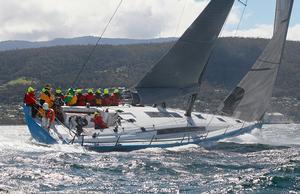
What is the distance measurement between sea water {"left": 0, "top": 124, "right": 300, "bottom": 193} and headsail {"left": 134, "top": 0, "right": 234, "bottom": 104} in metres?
5.00

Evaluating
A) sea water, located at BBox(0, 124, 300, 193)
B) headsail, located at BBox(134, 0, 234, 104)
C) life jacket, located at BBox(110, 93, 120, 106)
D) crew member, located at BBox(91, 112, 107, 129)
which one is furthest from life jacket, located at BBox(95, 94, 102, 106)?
sea water, located at BBox(0, 124, 300, 193)

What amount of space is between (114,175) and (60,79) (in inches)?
3581

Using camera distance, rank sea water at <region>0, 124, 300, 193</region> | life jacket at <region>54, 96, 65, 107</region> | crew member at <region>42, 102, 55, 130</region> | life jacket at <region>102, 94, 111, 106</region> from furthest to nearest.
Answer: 1. life jacket at <region>102, 94, 111, 106</region>
2. life jacket at <region>54, 96, 65, 107</region>
3. crew member at <region>42, 102, 55, 130</region>
4. sea water at <region>0, 124, 300, 193</region>

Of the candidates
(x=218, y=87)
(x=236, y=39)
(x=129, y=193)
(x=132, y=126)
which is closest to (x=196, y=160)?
(x=132, y=126)

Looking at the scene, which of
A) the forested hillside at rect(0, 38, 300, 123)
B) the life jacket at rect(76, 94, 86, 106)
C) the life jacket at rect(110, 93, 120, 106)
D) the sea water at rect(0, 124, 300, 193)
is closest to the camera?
the sea water at rect(0, 124, 300, 193)

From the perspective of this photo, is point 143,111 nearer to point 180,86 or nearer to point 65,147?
point 180,86

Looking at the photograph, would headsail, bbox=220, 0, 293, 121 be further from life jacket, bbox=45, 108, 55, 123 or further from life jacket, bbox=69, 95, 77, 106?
life jacket, bbox=45, 108, 55, 123

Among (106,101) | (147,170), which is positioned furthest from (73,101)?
(147,170)

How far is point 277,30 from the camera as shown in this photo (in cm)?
3453

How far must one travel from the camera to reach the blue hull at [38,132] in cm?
2491

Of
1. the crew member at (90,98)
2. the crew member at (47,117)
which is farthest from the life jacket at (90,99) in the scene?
the crew member at (47,117)

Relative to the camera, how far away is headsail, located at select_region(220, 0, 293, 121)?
3431 cm

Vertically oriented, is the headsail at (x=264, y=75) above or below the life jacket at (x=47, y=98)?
above

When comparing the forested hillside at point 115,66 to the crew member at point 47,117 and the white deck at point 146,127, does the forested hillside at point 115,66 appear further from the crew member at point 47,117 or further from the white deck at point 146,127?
the crew member at point 47,117
